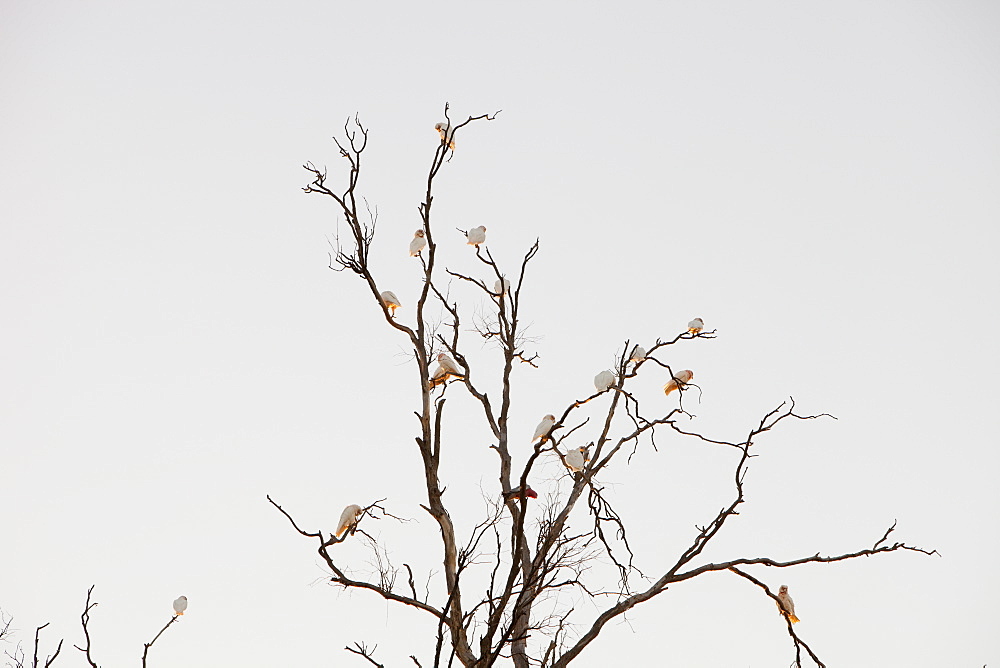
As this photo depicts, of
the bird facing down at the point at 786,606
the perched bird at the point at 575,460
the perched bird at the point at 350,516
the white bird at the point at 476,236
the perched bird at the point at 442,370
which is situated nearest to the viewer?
the perched bird at the point at 350,516

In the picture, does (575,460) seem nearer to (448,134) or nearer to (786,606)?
(786,606)

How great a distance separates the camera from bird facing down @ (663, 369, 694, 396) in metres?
3.16

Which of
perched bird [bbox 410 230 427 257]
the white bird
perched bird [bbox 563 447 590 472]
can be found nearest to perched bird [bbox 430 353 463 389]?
perched bird [bbox 563 447 590 472]

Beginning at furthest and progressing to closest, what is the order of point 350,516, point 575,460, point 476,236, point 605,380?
point 476,236 → point 605,380 → point 575,460 → point 350,516

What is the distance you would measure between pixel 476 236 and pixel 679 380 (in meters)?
1.07

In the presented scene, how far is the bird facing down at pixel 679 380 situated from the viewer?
3155 mm

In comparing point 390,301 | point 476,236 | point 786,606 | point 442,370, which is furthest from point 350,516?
point 476,236

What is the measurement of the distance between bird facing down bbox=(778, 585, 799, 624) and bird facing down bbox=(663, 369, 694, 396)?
3.06ft

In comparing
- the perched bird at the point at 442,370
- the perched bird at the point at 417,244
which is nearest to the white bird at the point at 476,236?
the perched bird at the point at 417,244

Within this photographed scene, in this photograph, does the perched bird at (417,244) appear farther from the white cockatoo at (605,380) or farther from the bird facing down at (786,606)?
the bird facing down at (786,606)

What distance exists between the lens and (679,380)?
316 centimetres

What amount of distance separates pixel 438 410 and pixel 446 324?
1172 millimetres

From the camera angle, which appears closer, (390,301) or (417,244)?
(390,301)

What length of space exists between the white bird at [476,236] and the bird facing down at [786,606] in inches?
72.5
